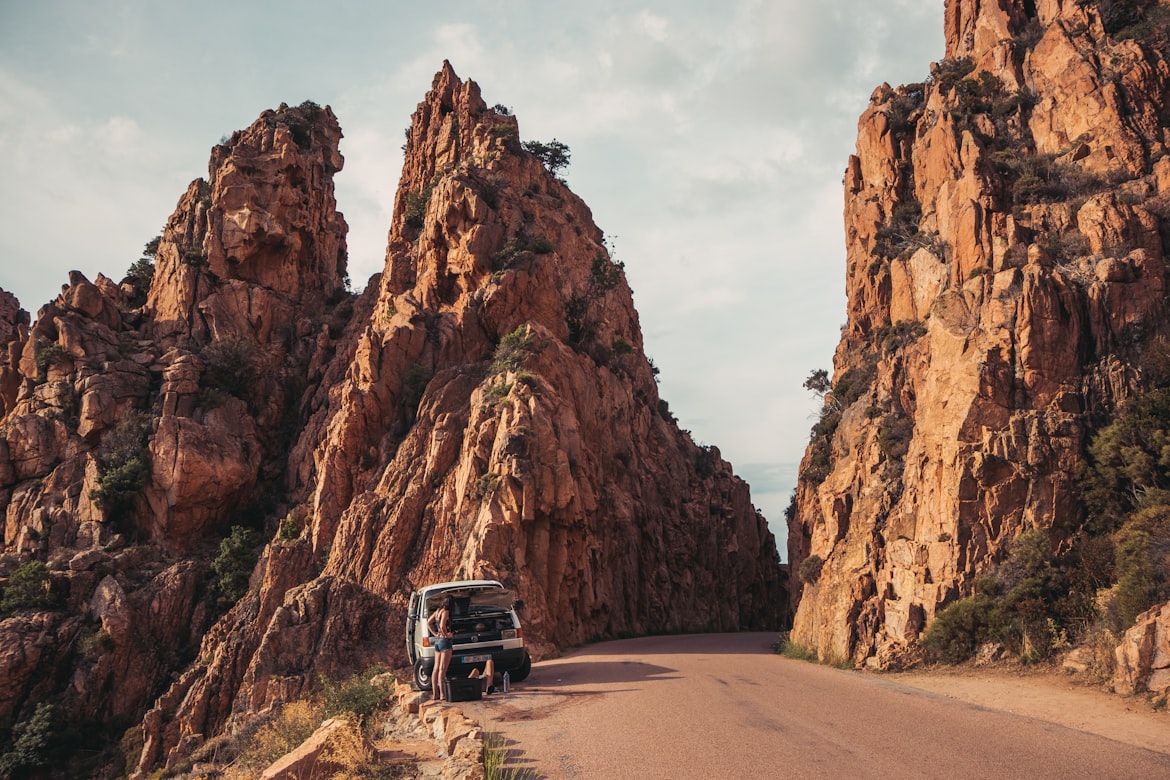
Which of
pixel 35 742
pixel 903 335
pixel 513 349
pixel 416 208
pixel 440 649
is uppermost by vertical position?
pixel 416 208

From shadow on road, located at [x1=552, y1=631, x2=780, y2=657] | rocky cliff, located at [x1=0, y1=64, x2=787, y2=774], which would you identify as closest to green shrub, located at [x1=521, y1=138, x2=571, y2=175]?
rocky cliff, located at [x1=0, y1=64, x2=787, y2=774]

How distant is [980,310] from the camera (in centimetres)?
2130

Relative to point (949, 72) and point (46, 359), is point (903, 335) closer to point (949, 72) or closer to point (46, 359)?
point (949, 72)

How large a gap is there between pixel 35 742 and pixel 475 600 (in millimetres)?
25291

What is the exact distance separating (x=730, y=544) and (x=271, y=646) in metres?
30.4

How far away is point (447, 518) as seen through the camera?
98.4 ft

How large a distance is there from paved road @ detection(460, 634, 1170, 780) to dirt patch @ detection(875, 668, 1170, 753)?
52 cm

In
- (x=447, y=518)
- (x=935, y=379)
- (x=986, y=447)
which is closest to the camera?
(x=986, y=447)

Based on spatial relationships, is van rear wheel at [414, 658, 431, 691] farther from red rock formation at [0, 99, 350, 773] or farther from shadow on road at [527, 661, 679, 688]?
red rock formation at [0, 99, 350, 773]

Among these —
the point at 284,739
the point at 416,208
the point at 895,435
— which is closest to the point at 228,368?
the point at 416,208

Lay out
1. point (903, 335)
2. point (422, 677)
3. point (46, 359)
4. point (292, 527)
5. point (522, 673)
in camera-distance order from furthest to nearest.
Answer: point (46, 359), point (292, 527), point (903, 335), point (522, 673), point (422, 677)

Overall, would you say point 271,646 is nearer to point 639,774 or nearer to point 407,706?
point 407,706

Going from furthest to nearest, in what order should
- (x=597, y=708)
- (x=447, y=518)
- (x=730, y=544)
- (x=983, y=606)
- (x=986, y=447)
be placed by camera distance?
(x=730, y=544)
(x=447, y=518)
(x=986, y=447)
(x=983, y=606)
(x=597, y=708)

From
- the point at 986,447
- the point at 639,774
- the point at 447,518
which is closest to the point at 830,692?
the point at 639,774
